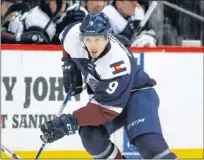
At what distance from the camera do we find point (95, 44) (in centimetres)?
342

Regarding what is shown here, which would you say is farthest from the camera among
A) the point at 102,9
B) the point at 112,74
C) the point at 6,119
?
the point at 102,9

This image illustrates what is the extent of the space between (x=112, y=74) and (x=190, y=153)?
1648 millimetres

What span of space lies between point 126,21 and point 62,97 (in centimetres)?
72

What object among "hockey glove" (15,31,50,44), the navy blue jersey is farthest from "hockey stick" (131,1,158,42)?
the navy blue jersey

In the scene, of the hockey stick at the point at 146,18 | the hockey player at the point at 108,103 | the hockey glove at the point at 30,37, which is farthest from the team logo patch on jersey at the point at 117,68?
the hockey stick at the point at 146,18

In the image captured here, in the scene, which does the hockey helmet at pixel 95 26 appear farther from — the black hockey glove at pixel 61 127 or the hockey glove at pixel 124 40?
the hockey glove at pixel 124 40

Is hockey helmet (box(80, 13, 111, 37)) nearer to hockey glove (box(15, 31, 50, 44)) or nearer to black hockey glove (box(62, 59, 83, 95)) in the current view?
black hockey glove (box(62, 59, 83, 95))

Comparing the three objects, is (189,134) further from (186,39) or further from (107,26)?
(107,26)

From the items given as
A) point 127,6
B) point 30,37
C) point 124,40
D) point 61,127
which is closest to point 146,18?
point 127,6

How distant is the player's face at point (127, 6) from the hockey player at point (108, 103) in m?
1.35

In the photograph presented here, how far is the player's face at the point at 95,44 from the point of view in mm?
3410

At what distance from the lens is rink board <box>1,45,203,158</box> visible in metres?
4.67

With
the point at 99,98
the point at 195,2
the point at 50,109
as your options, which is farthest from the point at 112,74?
the point at 195,2

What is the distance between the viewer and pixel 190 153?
4.91 metres
